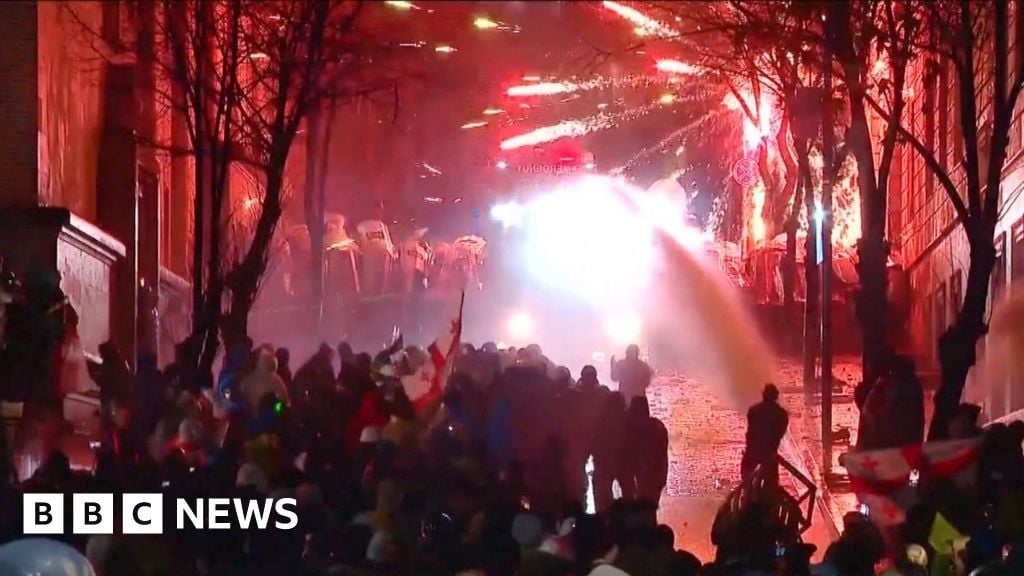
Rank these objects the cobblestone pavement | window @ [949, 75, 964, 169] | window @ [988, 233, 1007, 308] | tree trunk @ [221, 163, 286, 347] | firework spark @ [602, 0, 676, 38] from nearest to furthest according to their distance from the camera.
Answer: the cobblestone pavement, tree trunk @ [221, 163, 286, 347], firework spark @ [602, 0, 676, 38], window @ [988, 233, 1007, 308], window @ [949, 75, 964, 169]

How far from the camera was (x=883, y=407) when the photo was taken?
1236 cm

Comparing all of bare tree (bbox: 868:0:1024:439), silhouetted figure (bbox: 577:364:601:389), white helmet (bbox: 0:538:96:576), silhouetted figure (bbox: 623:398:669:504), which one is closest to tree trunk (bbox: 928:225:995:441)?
bare tree (bbox: 868:0:1024:439)

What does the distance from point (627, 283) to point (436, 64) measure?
5592mm

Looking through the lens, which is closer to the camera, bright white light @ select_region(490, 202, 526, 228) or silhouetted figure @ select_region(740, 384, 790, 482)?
silhouetted figure @ select_region(740, 384, 790, 482)

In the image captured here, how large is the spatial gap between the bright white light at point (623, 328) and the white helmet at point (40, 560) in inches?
659

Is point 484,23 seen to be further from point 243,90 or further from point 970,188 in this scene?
point 970,188

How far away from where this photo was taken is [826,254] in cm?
1753

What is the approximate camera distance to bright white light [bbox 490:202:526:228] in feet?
72.3

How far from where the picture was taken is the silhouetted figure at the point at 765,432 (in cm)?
1233

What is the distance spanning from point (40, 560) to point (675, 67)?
48.9 ft

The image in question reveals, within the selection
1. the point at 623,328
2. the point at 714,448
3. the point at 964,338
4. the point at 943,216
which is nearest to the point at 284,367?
the point at 714,448

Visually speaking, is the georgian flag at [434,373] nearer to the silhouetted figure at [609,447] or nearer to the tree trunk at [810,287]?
the silhouetted figure at [609,447]

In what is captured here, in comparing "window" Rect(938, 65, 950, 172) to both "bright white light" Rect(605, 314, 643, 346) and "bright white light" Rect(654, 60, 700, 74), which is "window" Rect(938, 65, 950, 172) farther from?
"bright white light" Rect(605, 314, 643, 346)

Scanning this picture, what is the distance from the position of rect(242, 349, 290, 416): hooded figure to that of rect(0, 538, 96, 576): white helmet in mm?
4822
